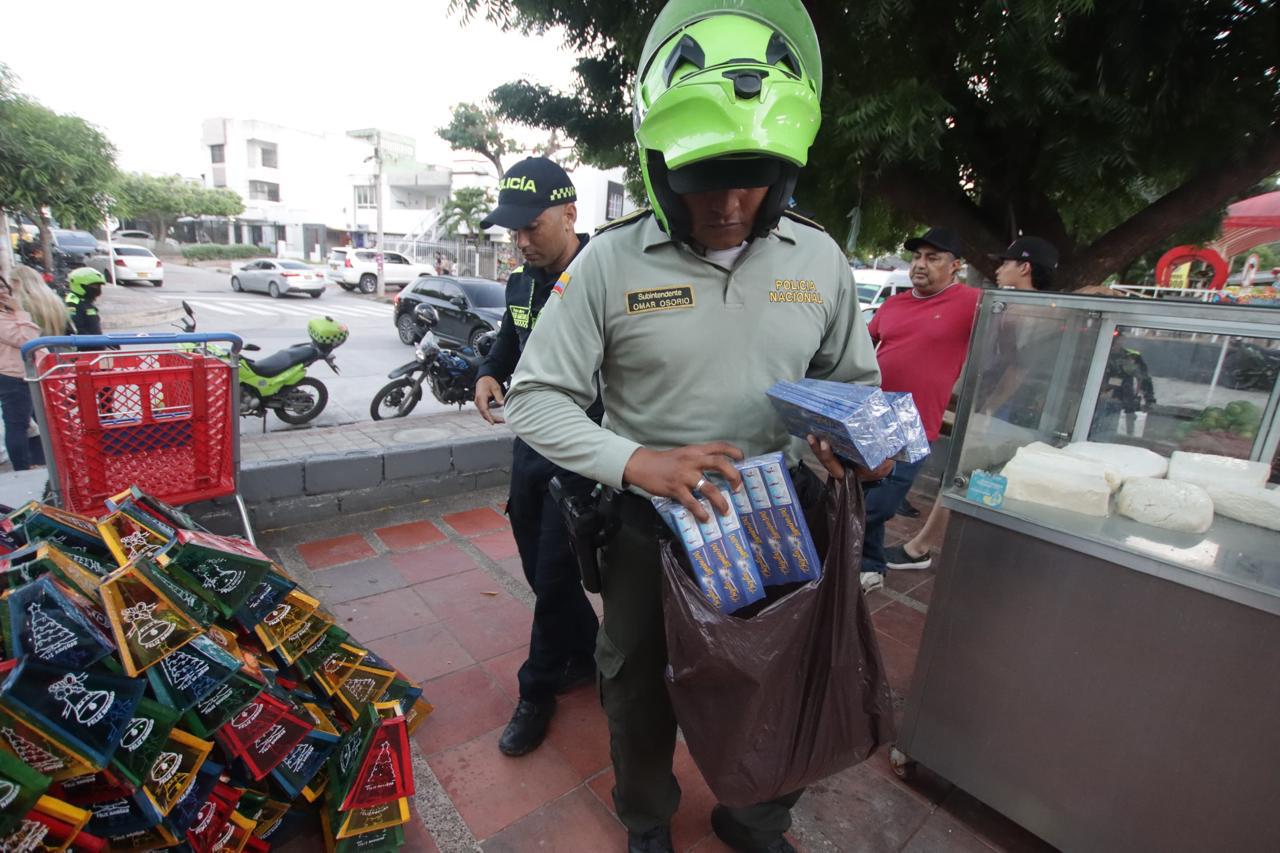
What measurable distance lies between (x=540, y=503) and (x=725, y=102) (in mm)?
1511

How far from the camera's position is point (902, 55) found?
306 centimetres

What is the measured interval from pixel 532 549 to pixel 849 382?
1.35m

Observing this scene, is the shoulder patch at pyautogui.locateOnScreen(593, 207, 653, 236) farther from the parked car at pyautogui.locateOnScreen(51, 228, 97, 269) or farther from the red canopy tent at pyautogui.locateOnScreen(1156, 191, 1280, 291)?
the parked car at pyautogui.locateOnScreen(51, 228, 97, 269)

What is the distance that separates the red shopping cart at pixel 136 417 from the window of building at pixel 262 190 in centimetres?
4873

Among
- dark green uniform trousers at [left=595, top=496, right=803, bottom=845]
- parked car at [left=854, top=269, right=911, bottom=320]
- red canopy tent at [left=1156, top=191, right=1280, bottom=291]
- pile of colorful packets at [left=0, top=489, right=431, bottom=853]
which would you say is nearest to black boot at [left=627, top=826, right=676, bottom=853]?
dark green uniform trousers at [left=595, top=496, right=803, bottom=845]

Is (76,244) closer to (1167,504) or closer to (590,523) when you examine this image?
(590,523)

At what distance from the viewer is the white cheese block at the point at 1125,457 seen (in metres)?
1.85

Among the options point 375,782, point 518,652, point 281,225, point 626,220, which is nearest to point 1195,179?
point 626,220

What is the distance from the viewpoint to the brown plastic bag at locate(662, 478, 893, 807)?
125 cm

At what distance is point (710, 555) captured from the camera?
1.27 meters

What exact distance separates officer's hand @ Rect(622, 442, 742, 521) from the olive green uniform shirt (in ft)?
0.37

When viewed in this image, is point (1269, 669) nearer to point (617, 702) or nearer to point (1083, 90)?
point (617, 702)

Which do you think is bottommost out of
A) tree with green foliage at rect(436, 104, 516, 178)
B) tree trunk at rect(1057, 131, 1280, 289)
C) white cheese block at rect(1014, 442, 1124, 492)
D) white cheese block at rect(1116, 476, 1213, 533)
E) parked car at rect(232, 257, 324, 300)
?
parked car at rect(232, 257, 324, 300)

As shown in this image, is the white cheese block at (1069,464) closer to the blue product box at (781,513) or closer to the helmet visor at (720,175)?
the blue product box at (781,513)
